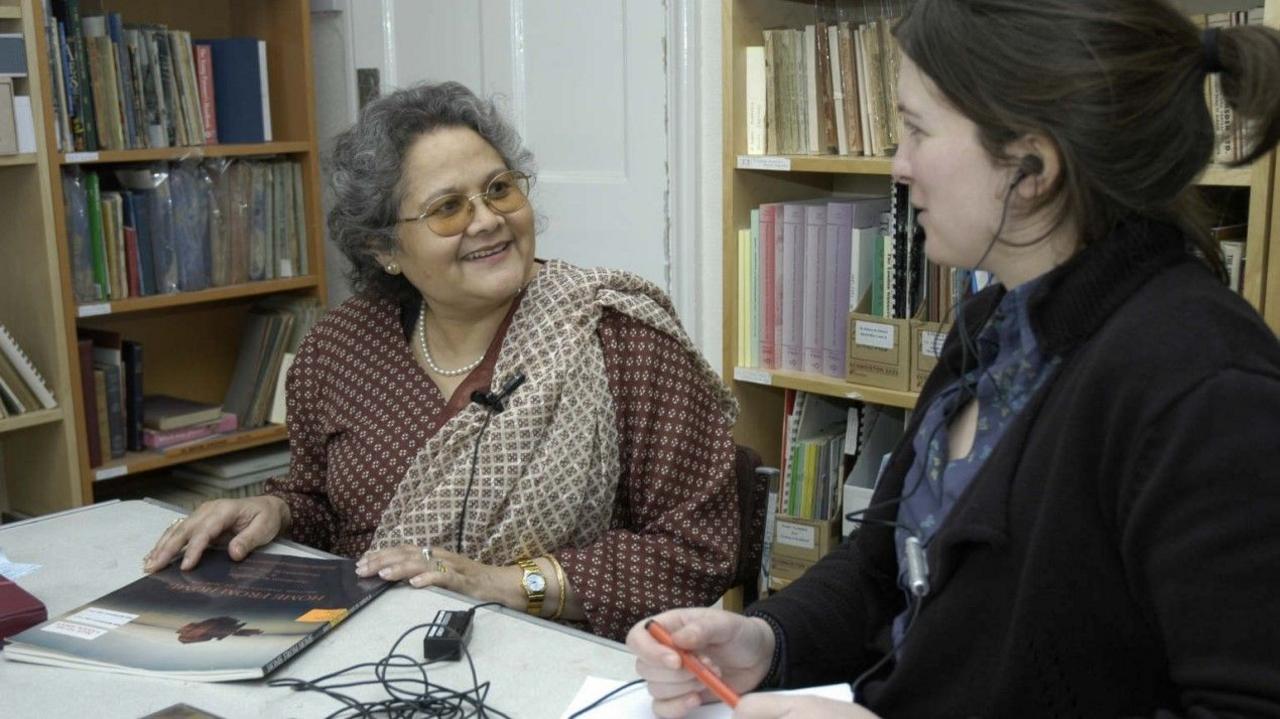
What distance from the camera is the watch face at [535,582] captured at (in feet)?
5.16

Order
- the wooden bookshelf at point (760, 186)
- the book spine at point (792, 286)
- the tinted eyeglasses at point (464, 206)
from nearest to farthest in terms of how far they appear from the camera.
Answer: the tinted eyeglasses at point (464, 206), the wooden bookshelf at point (760, 186), the book spine at point (792, 286)

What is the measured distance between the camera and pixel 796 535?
2609 millimetres

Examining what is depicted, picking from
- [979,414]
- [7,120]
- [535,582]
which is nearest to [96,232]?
[7,120]

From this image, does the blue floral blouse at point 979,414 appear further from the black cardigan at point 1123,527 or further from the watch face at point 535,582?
the watch face at point 535,582

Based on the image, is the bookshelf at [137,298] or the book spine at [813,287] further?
the bookshelf at [137,298]

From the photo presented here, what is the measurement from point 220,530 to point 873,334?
1321mm

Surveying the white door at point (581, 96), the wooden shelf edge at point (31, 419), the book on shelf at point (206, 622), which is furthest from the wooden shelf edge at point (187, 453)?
the book on shelf at point (206, 622)

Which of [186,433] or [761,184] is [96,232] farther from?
[761,184]

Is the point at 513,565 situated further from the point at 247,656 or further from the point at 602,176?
the point at 602,176

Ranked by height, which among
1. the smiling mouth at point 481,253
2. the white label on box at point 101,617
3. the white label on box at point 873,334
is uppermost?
the smiling mouth at point 481,253

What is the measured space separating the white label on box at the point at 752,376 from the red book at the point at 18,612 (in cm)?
154

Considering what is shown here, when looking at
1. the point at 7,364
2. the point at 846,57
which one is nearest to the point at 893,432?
the point at 846,57

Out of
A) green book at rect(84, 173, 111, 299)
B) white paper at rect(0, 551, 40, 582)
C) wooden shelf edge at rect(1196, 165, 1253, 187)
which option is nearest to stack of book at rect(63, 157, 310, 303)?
green book at rect(84, 173, 111, 299)

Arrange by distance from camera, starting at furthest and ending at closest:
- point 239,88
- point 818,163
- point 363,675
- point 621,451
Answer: point 239,88 < point 818,163 < point 621,451 < point 363,675
